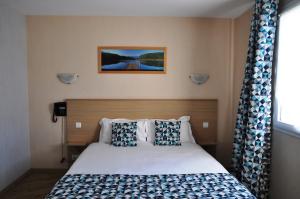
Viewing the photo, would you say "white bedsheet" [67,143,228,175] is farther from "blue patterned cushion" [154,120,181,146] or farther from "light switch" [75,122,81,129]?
"light switch" [75,122,81,129]

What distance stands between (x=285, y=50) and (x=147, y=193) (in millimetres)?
2001

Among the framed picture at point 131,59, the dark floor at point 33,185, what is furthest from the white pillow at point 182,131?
the dark floor at point 33,185

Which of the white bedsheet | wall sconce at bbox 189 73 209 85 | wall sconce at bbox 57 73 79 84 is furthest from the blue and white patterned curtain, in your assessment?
wall sconce at bbox 57 73 79 84

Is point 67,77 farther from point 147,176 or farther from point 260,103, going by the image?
point 260,103

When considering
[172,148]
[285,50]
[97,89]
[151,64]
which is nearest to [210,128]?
[172,148]

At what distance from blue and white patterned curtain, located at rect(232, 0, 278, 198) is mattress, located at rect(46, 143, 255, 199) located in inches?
17.2

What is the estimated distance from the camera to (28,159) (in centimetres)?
342

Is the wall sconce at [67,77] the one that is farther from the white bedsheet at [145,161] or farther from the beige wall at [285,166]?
the beige wall at [285,166]

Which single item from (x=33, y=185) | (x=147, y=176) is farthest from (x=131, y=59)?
(x=33, y=185)

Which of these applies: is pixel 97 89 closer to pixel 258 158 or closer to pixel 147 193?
pixel 147 193

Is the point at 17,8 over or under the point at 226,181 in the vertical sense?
over

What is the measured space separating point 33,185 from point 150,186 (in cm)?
213

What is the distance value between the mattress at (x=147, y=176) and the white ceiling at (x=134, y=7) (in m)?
1.92

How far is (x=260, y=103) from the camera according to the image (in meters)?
2.36
